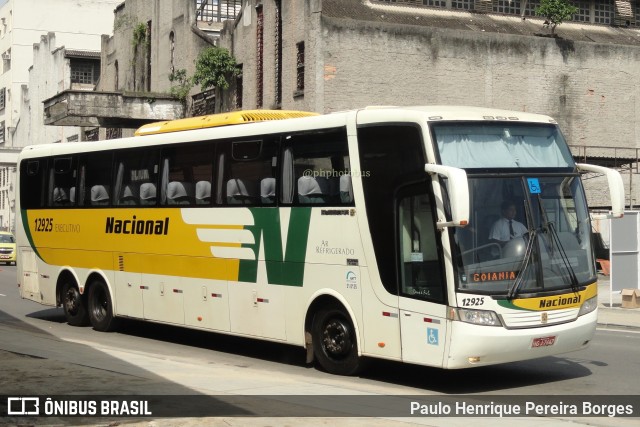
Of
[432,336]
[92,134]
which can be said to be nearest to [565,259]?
[432,336]

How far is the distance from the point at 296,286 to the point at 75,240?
6.97 m

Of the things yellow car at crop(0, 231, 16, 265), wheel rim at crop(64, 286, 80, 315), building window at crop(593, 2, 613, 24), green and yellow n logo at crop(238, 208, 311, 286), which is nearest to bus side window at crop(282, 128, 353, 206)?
green and yellow n logo at crop(238, 208, 311, 286)

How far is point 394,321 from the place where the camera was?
13.0 metres

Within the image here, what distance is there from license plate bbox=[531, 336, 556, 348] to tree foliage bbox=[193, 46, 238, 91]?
109 feet

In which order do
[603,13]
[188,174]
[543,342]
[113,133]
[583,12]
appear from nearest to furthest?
[543,342]
[188,174]
[583,12]
[603,13]
[113,133]


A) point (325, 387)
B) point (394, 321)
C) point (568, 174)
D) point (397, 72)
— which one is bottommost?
point (325, 387)

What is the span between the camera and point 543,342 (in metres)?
12.6

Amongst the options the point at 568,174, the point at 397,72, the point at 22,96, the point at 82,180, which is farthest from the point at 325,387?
the point at 22,96

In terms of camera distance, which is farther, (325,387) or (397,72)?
(397,72)

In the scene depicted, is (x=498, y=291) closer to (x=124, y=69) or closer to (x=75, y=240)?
(x=75, y=240)

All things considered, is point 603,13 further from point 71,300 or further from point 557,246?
point 557,246

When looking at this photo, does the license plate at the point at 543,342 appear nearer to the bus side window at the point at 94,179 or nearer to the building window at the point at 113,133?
the bus side window at the point at 94,179

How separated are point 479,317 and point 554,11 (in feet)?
116

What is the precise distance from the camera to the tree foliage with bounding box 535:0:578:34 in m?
45.0
